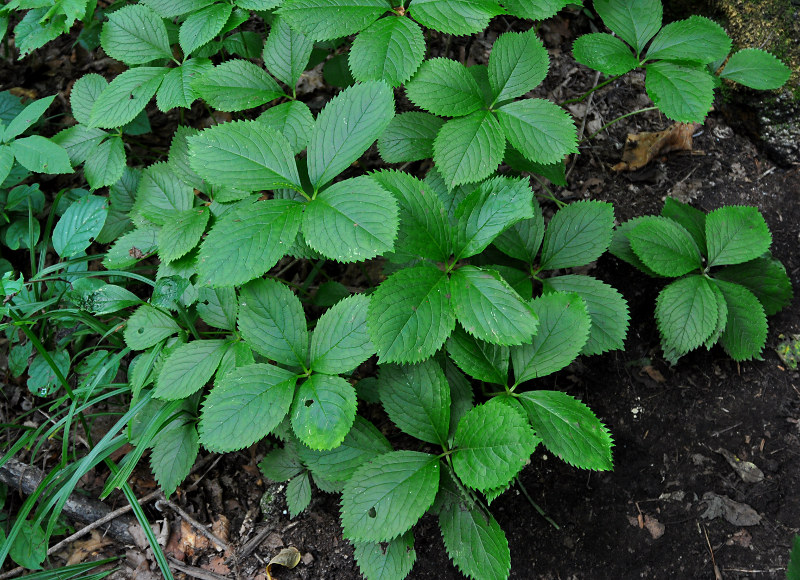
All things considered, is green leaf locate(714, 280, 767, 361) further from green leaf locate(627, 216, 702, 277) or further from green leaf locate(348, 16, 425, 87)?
green leaf locate(348, 16, 425, 87)

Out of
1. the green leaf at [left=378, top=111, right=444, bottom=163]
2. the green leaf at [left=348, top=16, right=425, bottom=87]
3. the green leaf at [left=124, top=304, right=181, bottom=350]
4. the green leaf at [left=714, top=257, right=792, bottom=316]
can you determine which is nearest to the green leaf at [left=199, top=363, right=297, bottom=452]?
the green leaf at [left=124, top=304, right=181, bottom=350]

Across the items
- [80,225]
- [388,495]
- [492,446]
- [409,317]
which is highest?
[409,317]

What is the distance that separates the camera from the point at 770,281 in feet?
5.82

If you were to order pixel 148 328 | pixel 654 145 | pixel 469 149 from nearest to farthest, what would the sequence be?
pixel 469 149
pixel 148 328
pixel 654 145

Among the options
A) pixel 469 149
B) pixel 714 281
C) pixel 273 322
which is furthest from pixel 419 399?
pixel 714 281

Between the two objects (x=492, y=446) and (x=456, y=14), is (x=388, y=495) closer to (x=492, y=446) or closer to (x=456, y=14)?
(x=492, y=446)

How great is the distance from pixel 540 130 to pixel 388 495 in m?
1.10

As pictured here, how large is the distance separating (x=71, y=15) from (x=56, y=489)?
5.16 feet

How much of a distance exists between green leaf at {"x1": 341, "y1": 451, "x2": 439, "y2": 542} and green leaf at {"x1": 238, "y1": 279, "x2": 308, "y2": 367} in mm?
351

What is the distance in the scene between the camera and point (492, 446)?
132 cm

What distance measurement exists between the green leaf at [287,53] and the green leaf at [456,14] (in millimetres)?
377

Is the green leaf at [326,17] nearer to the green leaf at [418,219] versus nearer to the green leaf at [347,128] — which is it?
the green leaf at [347,128]

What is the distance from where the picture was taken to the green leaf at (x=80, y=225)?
1.92 m

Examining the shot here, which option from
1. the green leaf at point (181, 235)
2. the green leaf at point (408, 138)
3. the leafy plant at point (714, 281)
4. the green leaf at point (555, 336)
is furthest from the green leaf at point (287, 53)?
the leafy plant at point (714, 281)
